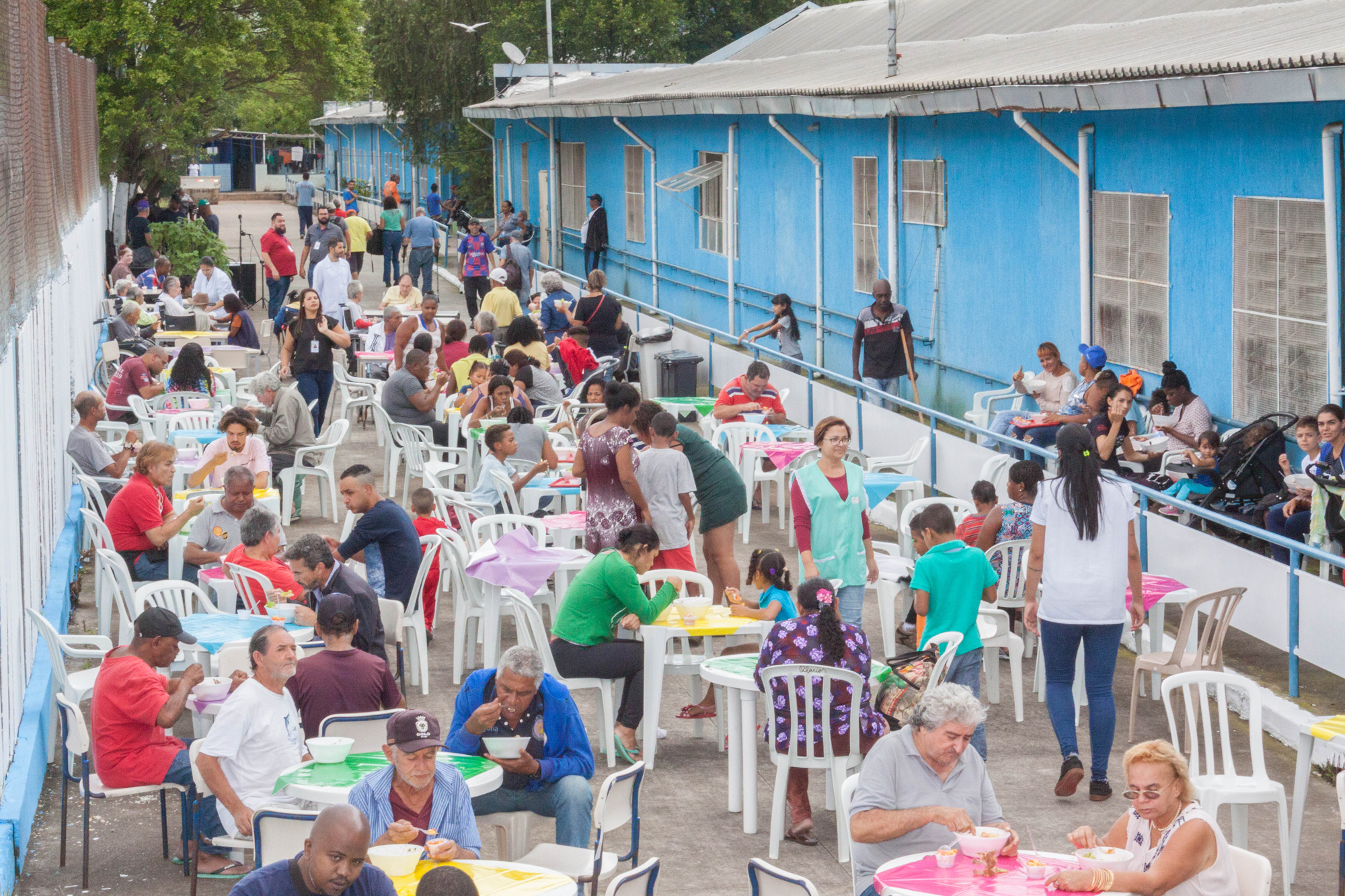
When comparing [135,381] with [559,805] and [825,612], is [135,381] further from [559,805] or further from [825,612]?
[559,805]

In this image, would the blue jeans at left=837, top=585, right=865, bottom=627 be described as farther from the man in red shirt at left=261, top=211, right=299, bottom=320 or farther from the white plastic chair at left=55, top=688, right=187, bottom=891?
the man in red shirt at left=261, top=211, right=299, bottom=320

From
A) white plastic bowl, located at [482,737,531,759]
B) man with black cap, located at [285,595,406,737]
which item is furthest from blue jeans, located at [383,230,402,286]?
white plastic bowl, located at [482,737,531,759]

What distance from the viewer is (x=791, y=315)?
709 inches

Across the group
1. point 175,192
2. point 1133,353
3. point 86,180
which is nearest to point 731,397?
point 1133,353

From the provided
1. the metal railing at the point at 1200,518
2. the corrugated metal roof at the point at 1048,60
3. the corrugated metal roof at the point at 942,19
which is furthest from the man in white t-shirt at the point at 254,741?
the corrugated metal roof at the point at 942,19

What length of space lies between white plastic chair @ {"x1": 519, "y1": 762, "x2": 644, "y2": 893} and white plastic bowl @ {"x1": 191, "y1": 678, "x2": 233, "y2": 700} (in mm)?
1908

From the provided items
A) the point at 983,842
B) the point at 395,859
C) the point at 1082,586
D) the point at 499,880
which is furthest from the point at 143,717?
the point at 1082,586

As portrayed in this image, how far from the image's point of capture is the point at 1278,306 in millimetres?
11586

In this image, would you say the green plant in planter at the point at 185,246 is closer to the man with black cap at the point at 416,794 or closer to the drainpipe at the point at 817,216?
the drainpipe at the point at 817,216

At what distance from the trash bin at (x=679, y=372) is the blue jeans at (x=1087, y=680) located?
1167 cm

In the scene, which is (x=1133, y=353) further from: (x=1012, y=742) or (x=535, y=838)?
(x=535, y=838)

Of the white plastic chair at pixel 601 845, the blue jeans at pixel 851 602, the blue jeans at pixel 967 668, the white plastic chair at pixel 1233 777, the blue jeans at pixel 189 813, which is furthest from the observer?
the blue jeans at pixel 851 602

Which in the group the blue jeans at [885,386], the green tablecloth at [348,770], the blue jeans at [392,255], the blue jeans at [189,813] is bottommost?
the blue jeans at [189,813]

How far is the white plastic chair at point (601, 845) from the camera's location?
609 cm
